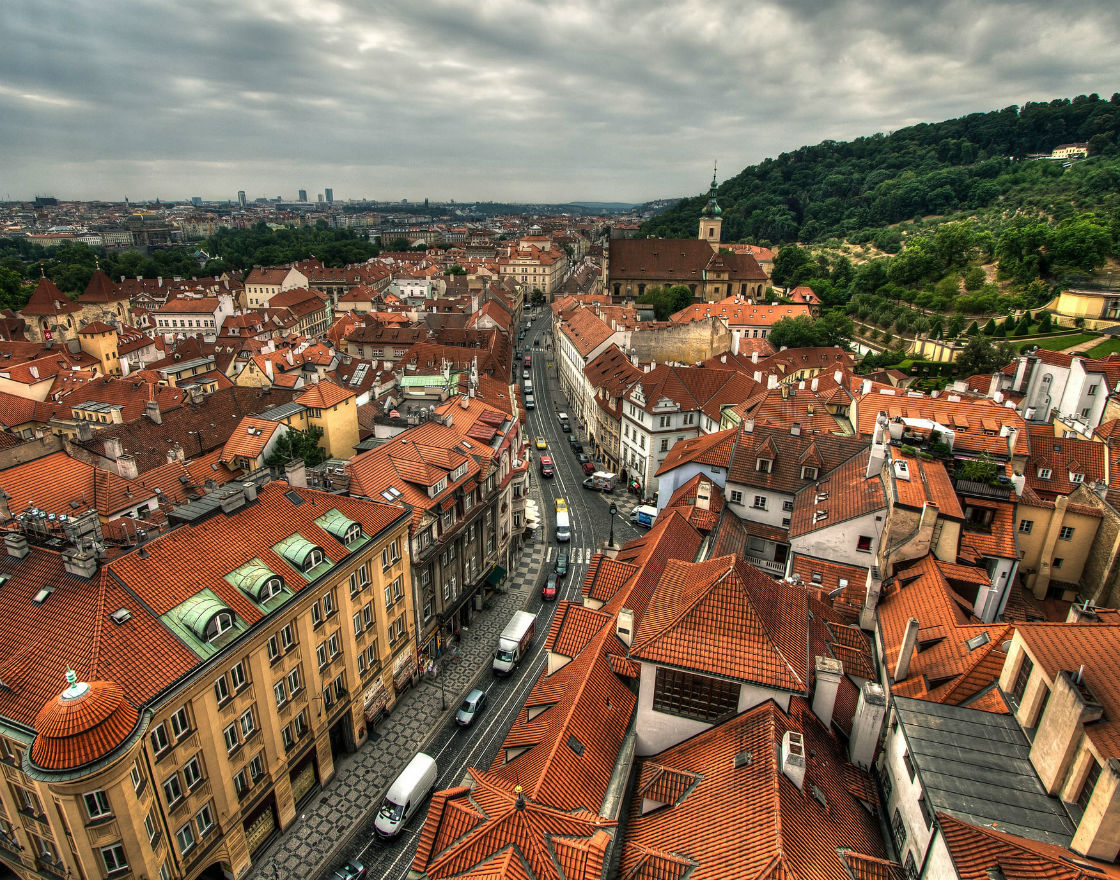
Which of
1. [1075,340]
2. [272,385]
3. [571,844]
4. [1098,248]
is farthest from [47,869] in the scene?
[1098,248]

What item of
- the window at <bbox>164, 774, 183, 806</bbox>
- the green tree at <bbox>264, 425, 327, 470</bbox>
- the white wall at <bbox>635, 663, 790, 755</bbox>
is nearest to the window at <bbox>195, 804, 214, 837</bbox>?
the window at <bbox>164, 774, 183, 806</bbox>

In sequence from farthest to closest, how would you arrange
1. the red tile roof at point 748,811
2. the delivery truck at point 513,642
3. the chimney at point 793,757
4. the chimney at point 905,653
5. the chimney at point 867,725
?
the delivery truck at point 513,642, the chimney at point 905,653, the chimney at point 867,725, the chimney at point 793,757, the red tile roof at point 748,811

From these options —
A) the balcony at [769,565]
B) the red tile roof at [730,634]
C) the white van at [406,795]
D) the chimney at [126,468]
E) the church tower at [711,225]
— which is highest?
the church tower at [711,225]

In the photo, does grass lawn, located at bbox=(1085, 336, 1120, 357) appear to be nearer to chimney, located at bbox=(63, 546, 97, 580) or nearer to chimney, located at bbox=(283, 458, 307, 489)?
chimney, located at bbox=(283, 458, 307, 489)

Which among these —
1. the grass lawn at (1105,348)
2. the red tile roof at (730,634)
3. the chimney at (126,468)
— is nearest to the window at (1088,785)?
the red tile roof at (730,634)

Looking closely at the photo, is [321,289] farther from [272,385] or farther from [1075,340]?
[1075,340]

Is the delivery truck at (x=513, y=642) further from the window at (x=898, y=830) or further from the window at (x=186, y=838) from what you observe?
the window at (x=898, y=830)
